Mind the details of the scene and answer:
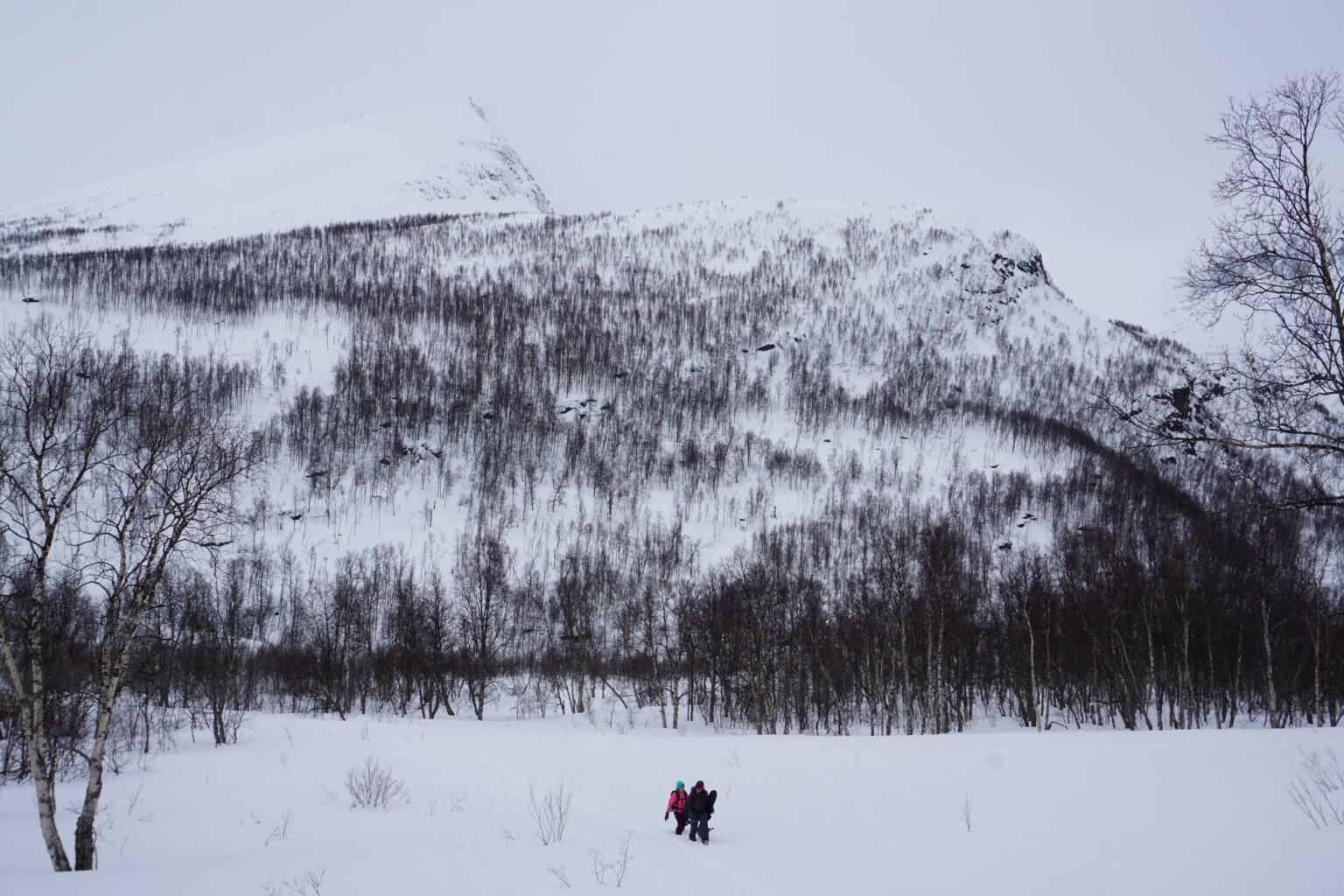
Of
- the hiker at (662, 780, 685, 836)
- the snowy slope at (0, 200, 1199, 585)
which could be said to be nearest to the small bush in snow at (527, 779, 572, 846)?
the hiker at (662, 780, 685, 836)

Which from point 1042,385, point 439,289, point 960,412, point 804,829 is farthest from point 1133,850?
point 439,289

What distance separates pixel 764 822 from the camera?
1550 centimetres

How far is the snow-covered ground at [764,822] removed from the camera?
10.9 meters

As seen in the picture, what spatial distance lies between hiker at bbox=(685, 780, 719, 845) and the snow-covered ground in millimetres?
420

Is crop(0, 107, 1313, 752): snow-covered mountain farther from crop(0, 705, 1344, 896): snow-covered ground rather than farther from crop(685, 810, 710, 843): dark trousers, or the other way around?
crop(685, 810, 710, 843): dark trousers

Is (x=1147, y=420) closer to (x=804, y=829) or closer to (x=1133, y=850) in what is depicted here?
(x=1133, y=850)

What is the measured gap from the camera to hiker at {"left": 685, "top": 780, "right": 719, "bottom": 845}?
13.8 m

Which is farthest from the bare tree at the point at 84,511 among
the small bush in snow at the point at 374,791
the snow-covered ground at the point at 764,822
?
the small bush in snow at the point at 374,791

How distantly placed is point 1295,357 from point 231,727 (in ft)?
143

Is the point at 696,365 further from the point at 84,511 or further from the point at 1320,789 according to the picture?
the point at 84,511

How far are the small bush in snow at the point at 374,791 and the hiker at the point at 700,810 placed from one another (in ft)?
32.7

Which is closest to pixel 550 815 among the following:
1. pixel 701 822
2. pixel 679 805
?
pixel 679 805

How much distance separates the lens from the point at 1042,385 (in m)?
133

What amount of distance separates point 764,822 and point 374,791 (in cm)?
1175
